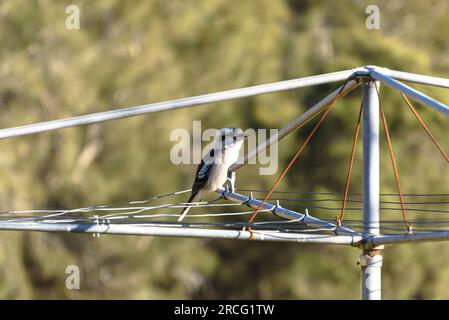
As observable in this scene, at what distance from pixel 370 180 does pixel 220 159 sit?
3.31 m

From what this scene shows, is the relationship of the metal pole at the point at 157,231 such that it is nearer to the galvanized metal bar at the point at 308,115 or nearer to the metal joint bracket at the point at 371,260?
the metal joint bracket at the point at 371,260

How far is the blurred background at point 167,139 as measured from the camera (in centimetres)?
2058

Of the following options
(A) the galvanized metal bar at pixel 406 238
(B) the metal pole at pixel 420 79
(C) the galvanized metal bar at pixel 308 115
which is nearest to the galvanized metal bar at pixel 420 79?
(B) the metal pole at pixel 420 79

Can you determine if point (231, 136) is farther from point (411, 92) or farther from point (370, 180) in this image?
point (411, 92)

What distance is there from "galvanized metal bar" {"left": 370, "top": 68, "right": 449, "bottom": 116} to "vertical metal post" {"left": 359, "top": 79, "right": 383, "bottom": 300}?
8cm

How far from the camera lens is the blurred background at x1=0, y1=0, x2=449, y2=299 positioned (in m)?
20.6

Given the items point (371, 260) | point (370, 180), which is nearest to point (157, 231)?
point (371, 260)

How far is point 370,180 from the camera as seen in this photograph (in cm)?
536

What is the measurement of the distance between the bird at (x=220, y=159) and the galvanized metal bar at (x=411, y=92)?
312 centimetres

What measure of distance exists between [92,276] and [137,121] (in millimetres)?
3355

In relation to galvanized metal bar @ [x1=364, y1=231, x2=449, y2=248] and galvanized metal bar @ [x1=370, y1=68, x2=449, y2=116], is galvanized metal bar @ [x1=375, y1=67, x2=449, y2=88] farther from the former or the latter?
galvanized metal bar @ [x1=364, y1=231, x2=449, y2=248]

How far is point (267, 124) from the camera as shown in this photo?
22.4m

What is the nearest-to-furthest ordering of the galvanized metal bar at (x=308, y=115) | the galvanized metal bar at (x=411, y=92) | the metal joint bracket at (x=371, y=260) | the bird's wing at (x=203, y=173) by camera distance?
the galvanized metal bar at (x=411, y=92) → the metal joint bracket at (x=371, y=260) → the galvanized metal bar at (x=308, y=115) → the bird's wing at (x=203, y=173)

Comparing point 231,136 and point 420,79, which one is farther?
point 231,136
